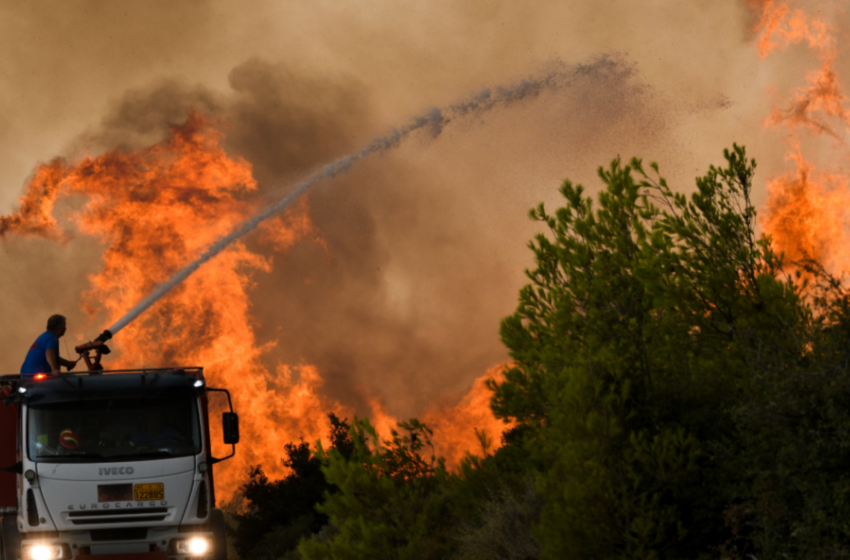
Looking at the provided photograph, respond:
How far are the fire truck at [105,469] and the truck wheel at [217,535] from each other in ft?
0.07

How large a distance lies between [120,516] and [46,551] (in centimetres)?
99

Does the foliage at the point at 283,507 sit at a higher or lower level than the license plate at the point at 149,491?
higher

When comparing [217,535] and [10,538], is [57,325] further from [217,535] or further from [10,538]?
[217,535]

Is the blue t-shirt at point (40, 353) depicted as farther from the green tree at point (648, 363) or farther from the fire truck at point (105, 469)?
the green tree at point (648, 363)

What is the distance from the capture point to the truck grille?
36.9ft

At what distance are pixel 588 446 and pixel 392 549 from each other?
17.3 ft

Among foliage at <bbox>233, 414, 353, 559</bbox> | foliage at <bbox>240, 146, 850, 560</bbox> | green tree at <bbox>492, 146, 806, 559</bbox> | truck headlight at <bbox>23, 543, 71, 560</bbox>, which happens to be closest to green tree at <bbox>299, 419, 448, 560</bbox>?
foliage at <bbox>240, 146, 850, 560</bbox>

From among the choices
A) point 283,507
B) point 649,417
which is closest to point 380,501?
point 649,417

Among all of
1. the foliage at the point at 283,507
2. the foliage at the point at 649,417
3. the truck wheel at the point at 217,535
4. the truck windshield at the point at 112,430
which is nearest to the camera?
the foliage at the point at 649,417

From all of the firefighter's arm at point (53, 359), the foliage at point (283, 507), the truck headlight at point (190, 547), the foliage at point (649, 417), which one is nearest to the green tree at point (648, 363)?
the foliage at point (649, 417)

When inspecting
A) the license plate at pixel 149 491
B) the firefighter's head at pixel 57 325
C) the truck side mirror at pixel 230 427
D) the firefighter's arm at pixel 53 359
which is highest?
the firefighter's head at pixel 57 325

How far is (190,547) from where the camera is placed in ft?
38.0

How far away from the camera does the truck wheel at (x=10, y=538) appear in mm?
11172

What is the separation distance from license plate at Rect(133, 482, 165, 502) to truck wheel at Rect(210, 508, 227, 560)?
0.84 metres
